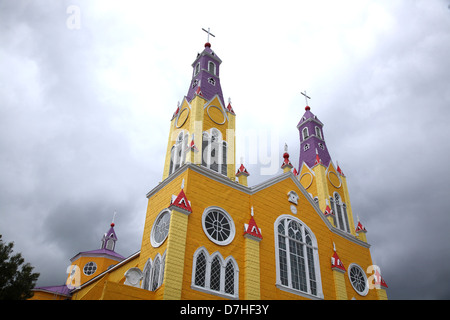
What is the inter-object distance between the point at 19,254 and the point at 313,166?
25142mm

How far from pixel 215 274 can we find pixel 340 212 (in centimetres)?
1703

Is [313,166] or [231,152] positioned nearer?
[231,152]

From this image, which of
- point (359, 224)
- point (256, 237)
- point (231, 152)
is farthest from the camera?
point (359, 224)

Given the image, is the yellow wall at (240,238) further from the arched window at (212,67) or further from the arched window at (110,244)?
the arched window at (110,244)

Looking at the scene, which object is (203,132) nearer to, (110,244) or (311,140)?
(311,140)

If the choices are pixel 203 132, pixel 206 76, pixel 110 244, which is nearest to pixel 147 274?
pixel 203 132

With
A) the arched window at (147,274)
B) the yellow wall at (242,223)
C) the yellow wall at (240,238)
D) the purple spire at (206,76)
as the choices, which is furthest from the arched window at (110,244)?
the arched window at (147,274)

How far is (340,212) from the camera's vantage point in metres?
32.5

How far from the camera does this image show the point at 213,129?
2641 centimetres

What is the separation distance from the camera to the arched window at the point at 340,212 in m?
31.9

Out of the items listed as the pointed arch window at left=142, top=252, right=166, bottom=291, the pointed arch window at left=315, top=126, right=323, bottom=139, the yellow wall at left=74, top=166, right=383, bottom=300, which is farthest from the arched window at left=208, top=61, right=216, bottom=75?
the pointed arch window at left=142, top=252, right=166, bottom=291

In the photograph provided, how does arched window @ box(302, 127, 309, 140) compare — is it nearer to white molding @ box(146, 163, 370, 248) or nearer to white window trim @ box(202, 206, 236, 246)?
white molding @ box(146, 163, 370, 248)

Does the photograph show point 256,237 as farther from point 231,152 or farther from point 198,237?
point 231,152
